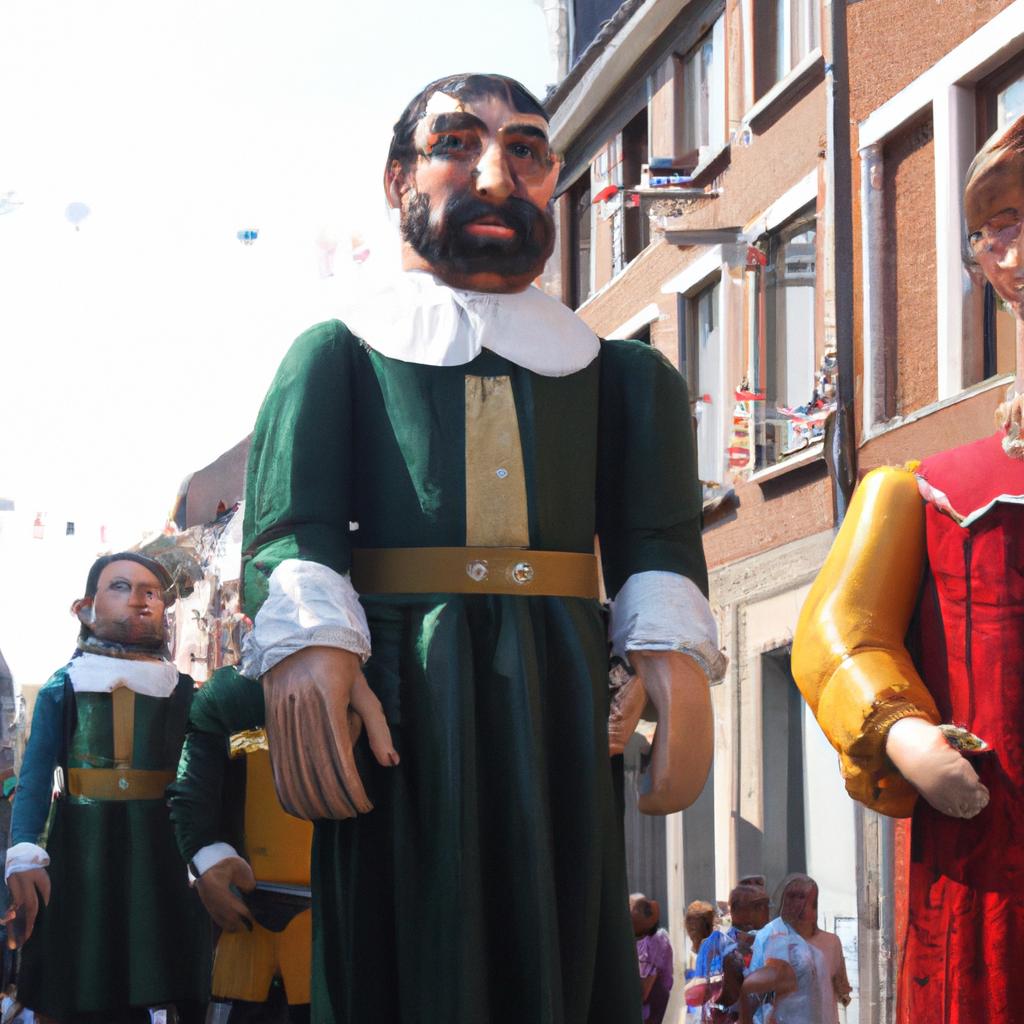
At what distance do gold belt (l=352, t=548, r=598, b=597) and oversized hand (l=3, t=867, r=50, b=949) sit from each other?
366 cm

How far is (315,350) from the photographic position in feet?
13.8

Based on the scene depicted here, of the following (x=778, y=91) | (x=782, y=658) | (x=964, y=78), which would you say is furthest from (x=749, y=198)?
(x=964, y=78)

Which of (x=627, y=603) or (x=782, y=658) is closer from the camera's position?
(x=627, y=603)

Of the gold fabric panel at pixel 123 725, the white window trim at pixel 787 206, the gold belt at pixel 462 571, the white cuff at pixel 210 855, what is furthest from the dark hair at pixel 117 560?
the white window trim at pixel 787 206

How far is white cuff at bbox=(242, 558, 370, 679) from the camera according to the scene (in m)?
3.88

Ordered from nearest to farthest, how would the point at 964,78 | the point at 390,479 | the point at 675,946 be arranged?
the point at 390,479 → the point at 964,78 → the point at 675,946

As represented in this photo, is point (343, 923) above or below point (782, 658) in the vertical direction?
below

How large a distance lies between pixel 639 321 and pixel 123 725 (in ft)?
37.8

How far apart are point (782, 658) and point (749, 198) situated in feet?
11.5

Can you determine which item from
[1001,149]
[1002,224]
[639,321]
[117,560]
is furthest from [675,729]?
[639,321]

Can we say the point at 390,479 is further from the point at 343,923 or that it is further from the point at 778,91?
the point at 778,91

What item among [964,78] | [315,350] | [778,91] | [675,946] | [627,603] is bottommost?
[675,946]

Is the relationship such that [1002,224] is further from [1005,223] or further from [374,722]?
[374,722]

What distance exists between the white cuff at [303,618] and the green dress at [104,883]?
12.4 feet
